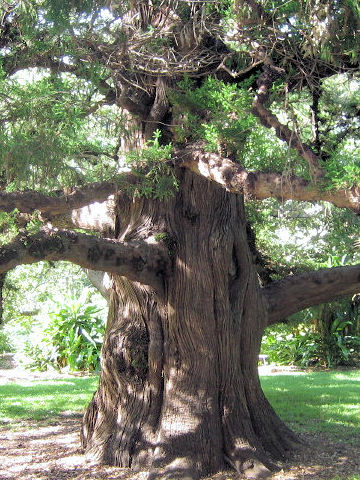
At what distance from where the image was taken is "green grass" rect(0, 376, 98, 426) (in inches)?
370

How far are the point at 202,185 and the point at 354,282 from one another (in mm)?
2230

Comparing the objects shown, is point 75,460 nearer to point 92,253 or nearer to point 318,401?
point 92,253

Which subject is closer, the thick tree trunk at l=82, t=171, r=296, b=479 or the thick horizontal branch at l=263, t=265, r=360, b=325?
the thick tree trunk at l=82, t=171, r=296, b=479

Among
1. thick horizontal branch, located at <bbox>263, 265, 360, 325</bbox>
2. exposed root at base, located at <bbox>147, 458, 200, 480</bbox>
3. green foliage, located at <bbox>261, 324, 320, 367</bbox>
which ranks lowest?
exposed root at base, located at <bbox>147, 458, 200, 480</bbox>

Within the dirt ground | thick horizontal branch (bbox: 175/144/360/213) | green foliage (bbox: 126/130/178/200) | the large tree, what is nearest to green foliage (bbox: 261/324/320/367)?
the dirt ground

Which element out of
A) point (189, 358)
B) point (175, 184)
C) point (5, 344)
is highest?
point (175, 184)

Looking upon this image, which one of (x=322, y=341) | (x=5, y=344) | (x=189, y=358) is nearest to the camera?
(x=189, y=358)

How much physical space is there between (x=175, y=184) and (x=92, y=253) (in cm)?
106

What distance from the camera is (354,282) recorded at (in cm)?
750

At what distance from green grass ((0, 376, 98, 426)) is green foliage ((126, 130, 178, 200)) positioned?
461cm

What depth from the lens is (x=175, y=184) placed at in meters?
6.09

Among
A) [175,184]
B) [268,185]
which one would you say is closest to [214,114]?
[175,184]

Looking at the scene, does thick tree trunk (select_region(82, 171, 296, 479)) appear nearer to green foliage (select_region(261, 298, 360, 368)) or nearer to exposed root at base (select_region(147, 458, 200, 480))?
exposed root at base (select_region(147, 458, 200, 480))

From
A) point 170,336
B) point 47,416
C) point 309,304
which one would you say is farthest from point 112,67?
point 47,416
